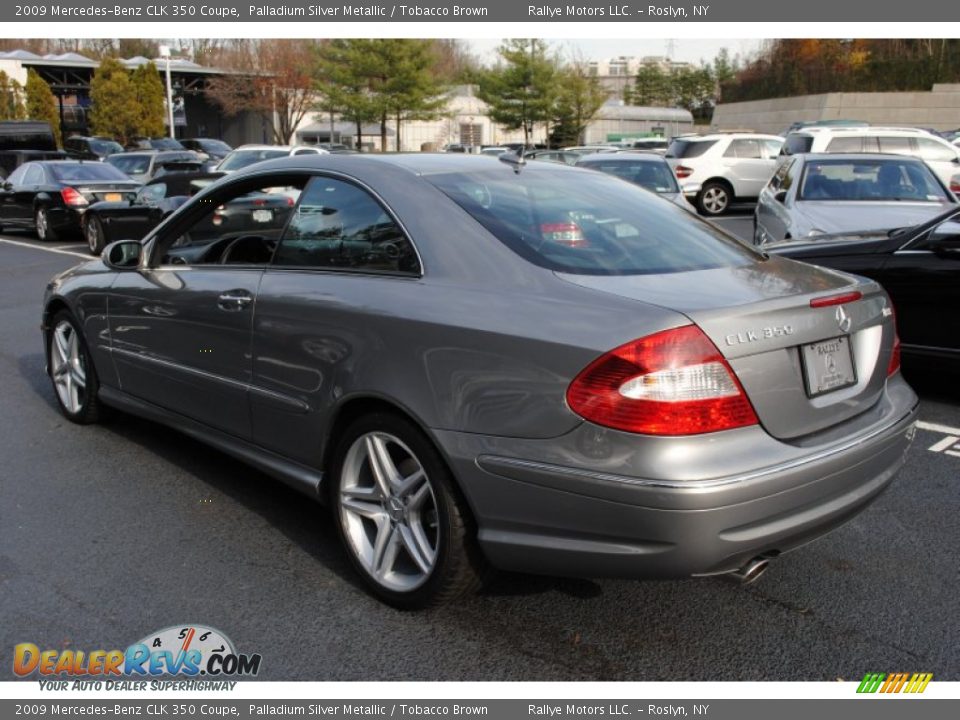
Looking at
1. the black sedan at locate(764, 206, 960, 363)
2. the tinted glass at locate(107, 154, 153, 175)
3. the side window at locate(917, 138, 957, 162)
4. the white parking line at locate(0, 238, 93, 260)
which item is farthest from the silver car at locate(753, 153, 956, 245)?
the tinted glass at locate(107, 154, 153, 175)

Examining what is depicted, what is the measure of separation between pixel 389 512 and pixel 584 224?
129cm

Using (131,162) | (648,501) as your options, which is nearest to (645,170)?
(648,501)

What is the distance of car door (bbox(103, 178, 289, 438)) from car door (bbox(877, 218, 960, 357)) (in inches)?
160

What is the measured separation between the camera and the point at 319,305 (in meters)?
3.52

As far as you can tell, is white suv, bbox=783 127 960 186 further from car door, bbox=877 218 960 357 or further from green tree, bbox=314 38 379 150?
green tree, bbox=314 38 379 150

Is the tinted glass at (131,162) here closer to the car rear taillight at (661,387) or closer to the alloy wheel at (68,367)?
the alloy wheel at (68,367)

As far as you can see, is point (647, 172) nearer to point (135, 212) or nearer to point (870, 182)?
point (870, 182)

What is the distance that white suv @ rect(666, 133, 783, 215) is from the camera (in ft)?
68.3

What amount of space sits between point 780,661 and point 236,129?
6671 centimetres

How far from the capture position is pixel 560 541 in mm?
2812

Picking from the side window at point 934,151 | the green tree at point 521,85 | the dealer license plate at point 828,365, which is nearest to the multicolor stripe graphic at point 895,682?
the dealer license plate at point 828,365

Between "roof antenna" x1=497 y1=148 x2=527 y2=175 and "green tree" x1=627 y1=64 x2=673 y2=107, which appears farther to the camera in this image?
"green tree" x1=627 y1=64 x2=673 y2=107
